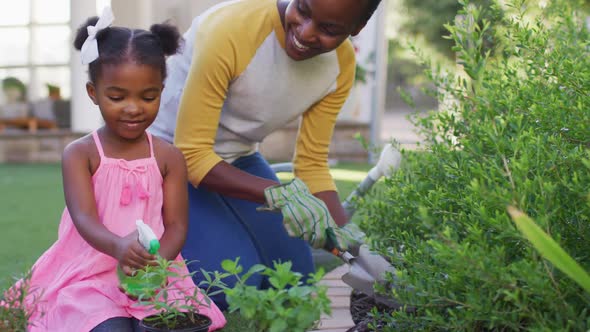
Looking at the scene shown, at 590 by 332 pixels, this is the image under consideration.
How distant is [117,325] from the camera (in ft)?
5.27

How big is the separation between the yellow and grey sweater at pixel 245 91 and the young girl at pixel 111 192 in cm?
25

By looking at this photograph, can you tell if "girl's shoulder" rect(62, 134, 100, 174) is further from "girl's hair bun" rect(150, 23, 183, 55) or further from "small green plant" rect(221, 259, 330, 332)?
"small green plant" rect(221, 259, 330, 332)

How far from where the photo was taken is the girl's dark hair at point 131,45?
172 cm

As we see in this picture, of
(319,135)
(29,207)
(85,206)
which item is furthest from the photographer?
(29,207)

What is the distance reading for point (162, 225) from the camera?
1.82m

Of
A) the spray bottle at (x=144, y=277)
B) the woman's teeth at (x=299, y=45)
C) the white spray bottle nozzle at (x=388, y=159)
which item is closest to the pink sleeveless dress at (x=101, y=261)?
the spray bottle at (x=144, y=277)

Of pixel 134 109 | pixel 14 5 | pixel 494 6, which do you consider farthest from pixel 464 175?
pixel 14 5

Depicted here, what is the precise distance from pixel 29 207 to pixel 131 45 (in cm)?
291

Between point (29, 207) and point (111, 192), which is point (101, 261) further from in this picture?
point (29, 207)

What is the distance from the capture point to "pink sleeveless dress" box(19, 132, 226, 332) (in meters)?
1.64

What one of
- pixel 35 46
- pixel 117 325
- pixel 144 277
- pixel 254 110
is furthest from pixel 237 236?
pixel 35 46

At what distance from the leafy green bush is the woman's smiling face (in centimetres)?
30

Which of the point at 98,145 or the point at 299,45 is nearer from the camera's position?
the point at 98,145

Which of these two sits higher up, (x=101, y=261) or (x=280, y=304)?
(x=280, y=304)
